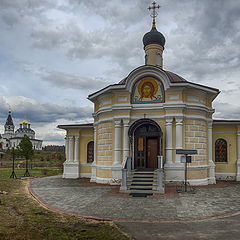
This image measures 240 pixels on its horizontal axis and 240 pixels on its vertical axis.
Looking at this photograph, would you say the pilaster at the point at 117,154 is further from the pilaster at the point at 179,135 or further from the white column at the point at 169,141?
the pilaster at the point at 179,135

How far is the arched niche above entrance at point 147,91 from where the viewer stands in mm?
17031

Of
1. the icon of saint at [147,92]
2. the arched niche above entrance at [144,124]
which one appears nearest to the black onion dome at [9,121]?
the icon of saint at [147,92]

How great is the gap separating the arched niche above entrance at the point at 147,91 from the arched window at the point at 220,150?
20.0 feet

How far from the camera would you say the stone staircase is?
44.7 feet

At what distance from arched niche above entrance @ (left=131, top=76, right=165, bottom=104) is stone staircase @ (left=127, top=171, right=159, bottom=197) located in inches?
174

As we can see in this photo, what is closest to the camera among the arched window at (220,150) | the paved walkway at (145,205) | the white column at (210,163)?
the paved walkway at (145,205)

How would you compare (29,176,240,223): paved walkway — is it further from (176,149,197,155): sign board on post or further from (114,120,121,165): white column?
(114,120,121,165): white column

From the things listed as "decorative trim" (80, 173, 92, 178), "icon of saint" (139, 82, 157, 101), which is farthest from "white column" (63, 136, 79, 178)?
"icon of saint" (139, 82, 157, 101)

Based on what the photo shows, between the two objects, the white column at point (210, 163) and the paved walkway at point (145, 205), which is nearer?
the paved walkway at point (145, 205)

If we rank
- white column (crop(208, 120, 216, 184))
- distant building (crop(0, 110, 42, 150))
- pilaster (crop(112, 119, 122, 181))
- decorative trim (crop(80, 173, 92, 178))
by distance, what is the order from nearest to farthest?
pilaster (crop(112, 119, 122, 181)) → white column (crop(208, 120, 216, 184)) → decorative trim (crop(80, 173, 92, 178)) → distant building (crop(0, 110, 42, 150))

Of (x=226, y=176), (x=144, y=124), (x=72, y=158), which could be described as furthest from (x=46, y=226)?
(x=226, y=176)

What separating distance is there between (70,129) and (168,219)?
14.2 m

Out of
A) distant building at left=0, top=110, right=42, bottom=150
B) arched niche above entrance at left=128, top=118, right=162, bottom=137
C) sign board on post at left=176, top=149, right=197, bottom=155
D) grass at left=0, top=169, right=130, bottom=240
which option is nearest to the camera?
grass at left=0, top=169, right=130, bottom=240

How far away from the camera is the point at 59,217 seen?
29.6 ft
